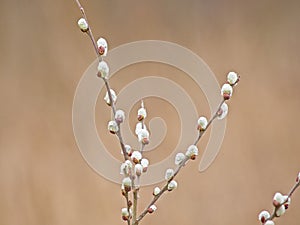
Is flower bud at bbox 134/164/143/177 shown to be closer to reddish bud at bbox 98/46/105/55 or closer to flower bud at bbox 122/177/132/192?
flower bud at bbox 122/177/132/192

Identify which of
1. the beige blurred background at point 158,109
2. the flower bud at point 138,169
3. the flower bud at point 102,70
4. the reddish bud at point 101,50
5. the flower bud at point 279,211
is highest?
the beige blurred background at point 158,109

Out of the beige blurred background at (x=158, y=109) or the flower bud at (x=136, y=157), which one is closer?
the flower bud at (x=136, y=157)

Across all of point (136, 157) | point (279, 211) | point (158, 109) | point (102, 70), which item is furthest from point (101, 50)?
point (158, 109)

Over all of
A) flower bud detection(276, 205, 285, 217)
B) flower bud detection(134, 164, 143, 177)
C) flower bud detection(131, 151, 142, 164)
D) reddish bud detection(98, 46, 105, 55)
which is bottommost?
flower bud detection(276, 205, 285, 217)

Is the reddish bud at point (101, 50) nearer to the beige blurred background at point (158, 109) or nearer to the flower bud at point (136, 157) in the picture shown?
the flower bud at point (136, 157)

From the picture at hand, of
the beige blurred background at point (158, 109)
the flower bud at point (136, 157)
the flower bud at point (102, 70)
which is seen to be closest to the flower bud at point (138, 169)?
the flower bud at point (136, 157)

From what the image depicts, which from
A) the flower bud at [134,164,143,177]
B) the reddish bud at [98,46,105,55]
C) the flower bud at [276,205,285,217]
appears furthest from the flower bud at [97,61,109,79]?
the flower bud at [276,205,285,217]

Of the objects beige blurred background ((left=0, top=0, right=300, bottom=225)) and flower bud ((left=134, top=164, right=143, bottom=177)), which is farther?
beige blurred background ((left=0, top=0, right=300, bottom=225))

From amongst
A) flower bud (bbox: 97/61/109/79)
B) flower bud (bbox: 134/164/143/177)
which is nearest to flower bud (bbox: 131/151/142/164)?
flower bud (bbox: 134/164/143/177)

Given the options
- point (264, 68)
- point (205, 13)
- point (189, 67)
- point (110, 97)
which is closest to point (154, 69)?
point (189, 67)

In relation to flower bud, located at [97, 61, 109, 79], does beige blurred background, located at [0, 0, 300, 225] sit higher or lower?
higher
